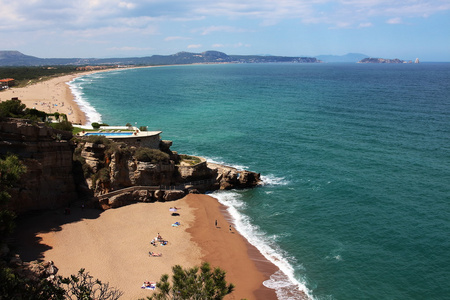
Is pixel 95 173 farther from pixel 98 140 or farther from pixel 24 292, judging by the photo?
pixel 24 292

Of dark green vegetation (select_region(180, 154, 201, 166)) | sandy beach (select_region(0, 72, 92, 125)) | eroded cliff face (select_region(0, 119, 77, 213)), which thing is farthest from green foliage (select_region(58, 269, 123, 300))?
sandy beach (select_region(0, 72, 92, 125))

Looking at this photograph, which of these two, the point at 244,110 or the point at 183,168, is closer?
the point at 183,168

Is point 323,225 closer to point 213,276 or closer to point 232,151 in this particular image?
point 213,276

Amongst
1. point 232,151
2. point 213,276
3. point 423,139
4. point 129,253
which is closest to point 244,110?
point 232,151

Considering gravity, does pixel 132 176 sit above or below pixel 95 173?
below

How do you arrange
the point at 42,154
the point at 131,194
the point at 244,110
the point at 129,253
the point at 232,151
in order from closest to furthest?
the point at 129,253
the point at 42,154
the point at 131,194
the point at 232,151
the point at 244,110

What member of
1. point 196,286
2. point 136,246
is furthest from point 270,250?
point 196,286
